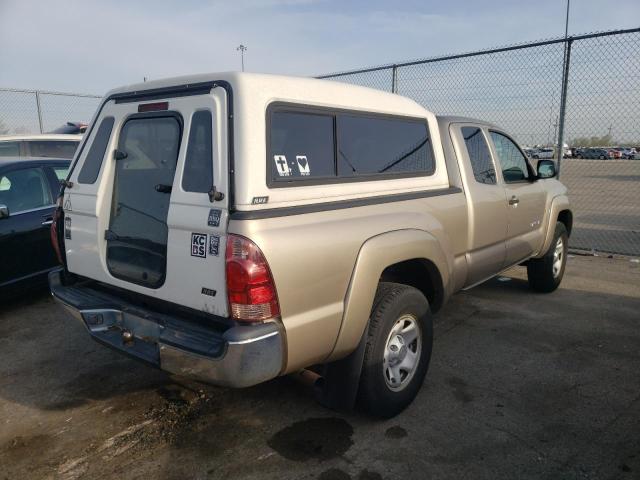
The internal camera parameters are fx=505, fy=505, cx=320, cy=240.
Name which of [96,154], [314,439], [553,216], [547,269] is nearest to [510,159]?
[553,216]

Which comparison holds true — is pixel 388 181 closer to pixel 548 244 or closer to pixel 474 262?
pixel 474 262

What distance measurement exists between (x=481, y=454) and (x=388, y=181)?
1.72 m

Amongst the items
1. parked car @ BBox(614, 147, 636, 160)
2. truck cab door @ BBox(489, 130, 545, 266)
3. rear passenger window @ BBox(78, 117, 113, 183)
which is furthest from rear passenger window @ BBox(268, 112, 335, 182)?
parked car @ BBox(614, 147, 636, 160)

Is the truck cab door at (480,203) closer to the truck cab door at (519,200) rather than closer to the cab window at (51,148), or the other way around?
the truck cab door at (519,200)

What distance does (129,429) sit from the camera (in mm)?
3078

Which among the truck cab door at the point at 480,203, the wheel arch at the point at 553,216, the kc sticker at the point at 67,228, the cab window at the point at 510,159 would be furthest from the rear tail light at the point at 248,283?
the wheel arch at the point at 553,216

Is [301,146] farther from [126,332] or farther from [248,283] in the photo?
[126,332]

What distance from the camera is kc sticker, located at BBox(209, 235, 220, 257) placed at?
2.39m

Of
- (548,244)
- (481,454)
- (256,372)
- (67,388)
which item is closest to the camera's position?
(256,372)

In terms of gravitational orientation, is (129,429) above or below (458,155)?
below

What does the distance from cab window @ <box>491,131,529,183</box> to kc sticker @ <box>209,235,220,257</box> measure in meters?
3.16

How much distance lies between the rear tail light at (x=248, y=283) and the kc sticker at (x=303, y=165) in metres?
0.61

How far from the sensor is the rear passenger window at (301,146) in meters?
2.59

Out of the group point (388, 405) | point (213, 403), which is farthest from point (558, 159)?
point (213, 403)
